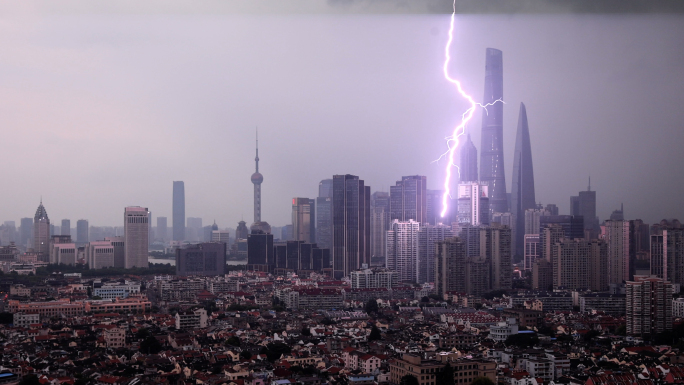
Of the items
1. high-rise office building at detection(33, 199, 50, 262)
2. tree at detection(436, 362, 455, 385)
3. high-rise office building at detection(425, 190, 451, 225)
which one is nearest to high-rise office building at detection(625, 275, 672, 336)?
tree at detection(436, 362, 455, 385)

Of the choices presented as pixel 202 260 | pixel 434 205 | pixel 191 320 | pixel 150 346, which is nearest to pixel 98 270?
pixel 202 260

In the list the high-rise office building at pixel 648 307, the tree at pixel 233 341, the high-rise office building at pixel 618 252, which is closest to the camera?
the tree at pixel 233 341

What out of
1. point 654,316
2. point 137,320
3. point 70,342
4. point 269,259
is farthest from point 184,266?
point 654,316

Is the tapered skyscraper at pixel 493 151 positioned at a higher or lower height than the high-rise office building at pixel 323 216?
higher

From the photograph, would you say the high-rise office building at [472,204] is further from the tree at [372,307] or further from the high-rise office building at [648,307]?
the high-rise office building at [648,307]

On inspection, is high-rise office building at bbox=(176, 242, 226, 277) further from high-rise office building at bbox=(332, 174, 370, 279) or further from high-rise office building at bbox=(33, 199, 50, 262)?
high-rise office building at bbox=(33, 199, 50, 262)

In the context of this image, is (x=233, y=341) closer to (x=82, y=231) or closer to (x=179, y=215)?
(x=82, y=231)

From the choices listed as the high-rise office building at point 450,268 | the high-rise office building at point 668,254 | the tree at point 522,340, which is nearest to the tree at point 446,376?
the tree at point 522,340

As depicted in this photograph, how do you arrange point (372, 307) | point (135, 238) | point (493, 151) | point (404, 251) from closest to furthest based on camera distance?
point (372, 307)
point (404, 251)
point (135, 238)
point (493, 151)
